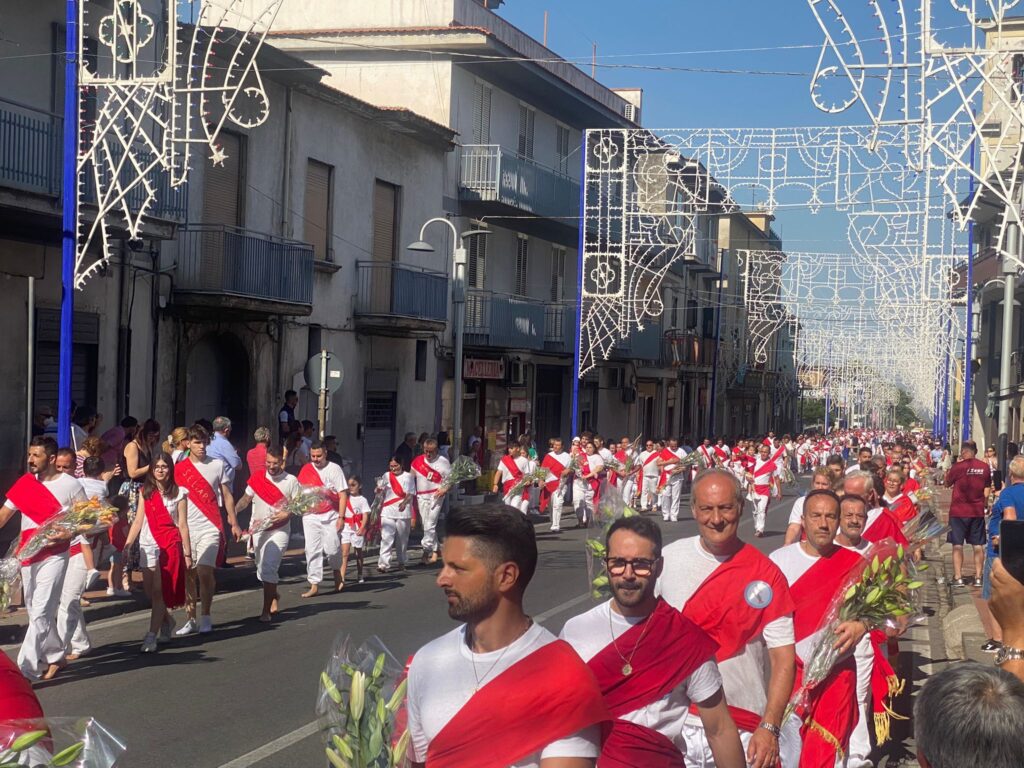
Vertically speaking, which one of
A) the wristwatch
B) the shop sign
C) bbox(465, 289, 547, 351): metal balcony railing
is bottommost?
the wristwatch

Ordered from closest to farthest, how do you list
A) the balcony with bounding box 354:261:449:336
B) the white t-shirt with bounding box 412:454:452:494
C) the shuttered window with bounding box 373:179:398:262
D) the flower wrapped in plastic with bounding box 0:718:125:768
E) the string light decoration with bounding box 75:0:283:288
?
the flower wrapped in plastic with bounding box 0:718:125:768
the string light decoration with bounding box 75:0:283:288
the white t-shirt with bounding box 412:454:452:494
the balcony with bounding box 354:261:449:336
the shuttered window with bounding box 373:179:398:262

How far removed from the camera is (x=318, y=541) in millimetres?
13867

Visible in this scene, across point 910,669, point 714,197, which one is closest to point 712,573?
point 910,669

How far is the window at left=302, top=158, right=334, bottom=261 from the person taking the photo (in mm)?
24547

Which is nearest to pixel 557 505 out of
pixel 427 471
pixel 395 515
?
pixel 427 471

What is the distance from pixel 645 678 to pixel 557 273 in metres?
33.2

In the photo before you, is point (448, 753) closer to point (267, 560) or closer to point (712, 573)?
point (712, 573)

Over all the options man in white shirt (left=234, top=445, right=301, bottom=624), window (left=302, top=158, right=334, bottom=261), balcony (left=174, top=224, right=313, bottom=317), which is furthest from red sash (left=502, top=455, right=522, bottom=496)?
man in white shirt (left=234, top=445, right=301, bottom=624)

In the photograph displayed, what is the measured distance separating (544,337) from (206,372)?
13.6 meters

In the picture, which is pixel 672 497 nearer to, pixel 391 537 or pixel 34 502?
pixel 391 537

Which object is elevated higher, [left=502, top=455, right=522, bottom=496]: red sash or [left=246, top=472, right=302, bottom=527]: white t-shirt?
[left=246, top=472, right=302, bottom=527]: white t-shirt

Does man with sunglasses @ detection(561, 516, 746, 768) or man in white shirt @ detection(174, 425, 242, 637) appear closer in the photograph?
man with sunglasses @ detection(561, 516, 746, 768)

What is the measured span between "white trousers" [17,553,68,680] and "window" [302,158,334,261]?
49.2 feet

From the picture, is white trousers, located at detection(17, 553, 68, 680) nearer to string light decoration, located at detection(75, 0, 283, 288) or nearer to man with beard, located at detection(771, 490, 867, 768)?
string light decoration, located at detection(75, 0, 283, 288)
